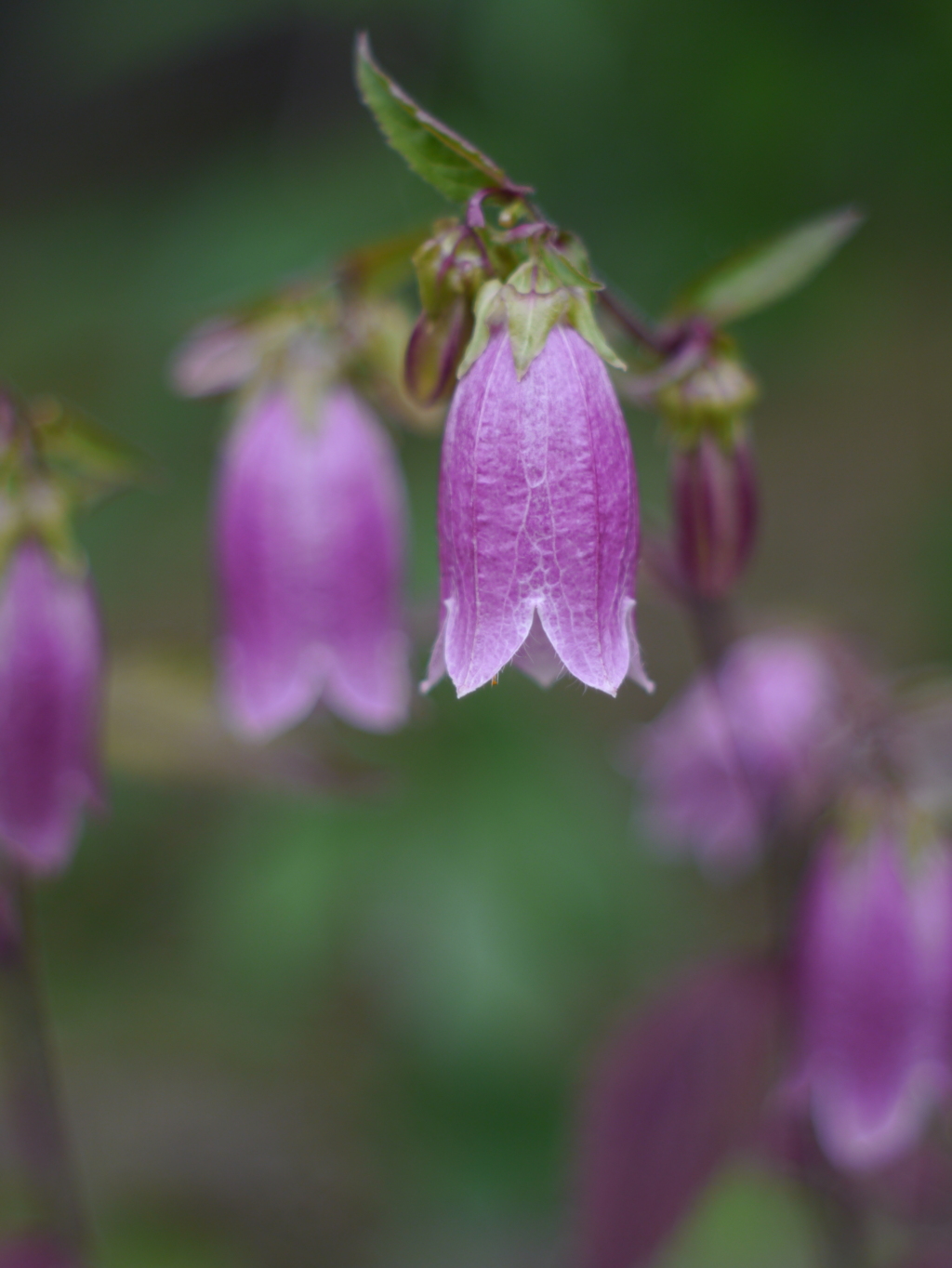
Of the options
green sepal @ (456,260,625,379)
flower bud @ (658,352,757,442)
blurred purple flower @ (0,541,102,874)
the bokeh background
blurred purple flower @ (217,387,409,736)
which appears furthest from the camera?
the bokeh background

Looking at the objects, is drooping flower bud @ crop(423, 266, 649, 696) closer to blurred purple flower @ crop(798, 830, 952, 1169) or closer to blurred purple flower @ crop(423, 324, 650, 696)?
blurred purple flower @ crop(423, 324, 650, 696)

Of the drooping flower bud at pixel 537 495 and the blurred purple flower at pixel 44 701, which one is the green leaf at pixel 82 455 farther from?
the drooping flower bud at pixel 537 495

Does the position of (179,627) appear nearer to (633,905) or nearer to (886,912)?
(633,905)

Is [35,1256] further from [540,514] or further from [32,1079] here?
[540,514]

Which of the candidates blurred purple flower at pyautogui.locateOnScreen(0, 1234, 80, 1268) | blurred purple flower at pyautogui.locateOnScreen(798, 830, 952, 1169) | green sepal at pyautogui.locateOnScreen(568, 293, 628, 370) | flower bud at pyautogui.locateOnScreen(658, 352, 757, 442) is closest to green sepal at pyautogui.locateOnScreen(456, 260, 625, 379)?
green sepal at pyautogui.locateOnScreen(568, 293, 628, 370)

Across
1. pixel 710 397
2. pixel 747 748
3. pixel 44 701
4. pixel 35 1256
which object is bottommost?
pixel 35 1256

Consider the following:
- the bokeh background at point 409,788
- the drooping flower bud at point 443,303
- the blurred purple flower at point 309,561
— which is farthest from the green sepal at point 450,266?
the bokeh background at point 409,788

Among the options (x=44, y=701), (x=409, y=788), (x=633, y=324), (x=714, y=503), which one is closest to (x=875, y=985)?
(x=714, y=503)
